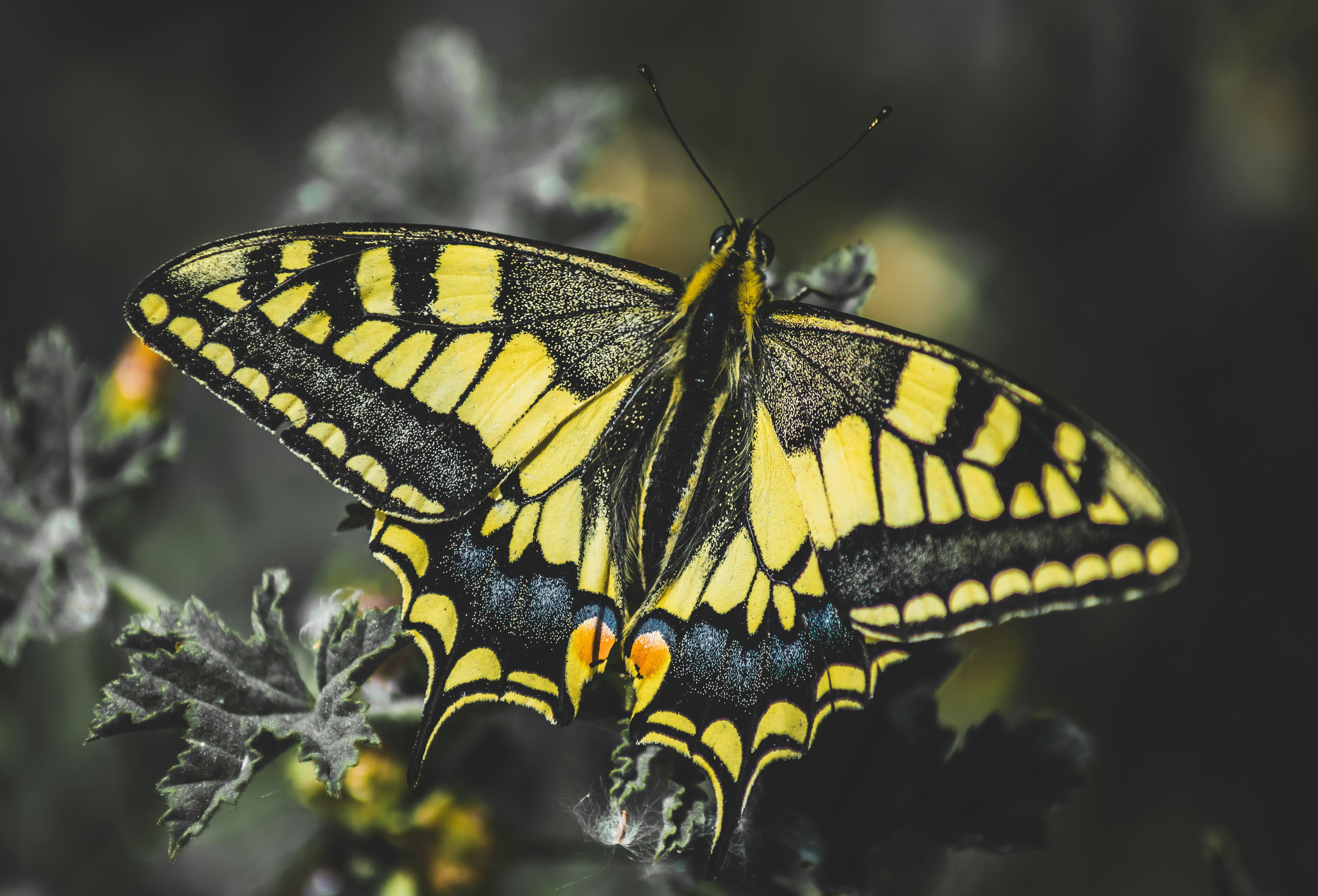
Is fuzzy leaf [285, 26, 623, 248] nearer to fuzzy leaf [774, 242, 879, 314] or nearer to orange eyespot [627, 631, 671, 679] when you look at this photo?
fuzzy leaf [774, 242, 879, 314]

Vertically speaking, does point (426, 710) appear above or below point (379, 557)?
below

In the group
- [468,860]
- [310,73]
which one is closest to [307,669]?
[468,860]

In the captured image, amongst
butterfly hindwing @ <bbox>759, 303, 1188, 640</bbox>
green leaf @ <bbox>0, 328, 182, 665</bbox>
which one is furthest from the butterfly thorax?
green leaf @ <bbox>0, 328, 182, 665</bbox>

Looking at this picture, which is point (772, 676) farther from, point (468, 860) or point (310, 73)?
point (310, 73)

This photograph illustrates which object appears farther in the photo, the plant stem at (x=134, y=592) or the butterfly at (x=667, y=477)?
the plant stem at (x=134, y=592)

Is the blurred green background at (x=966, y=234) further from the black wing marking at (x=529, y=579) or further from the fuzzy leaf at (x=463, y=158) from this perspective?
the black wing marking at (x=529, y=579)

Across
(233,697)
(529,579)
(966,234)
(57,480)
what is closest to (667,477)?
(529,579)

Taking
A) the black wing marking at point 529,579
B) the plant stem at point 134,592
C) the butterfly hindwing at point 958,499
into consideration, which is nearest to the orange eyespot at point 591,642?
the black wing marking at point 529,579
